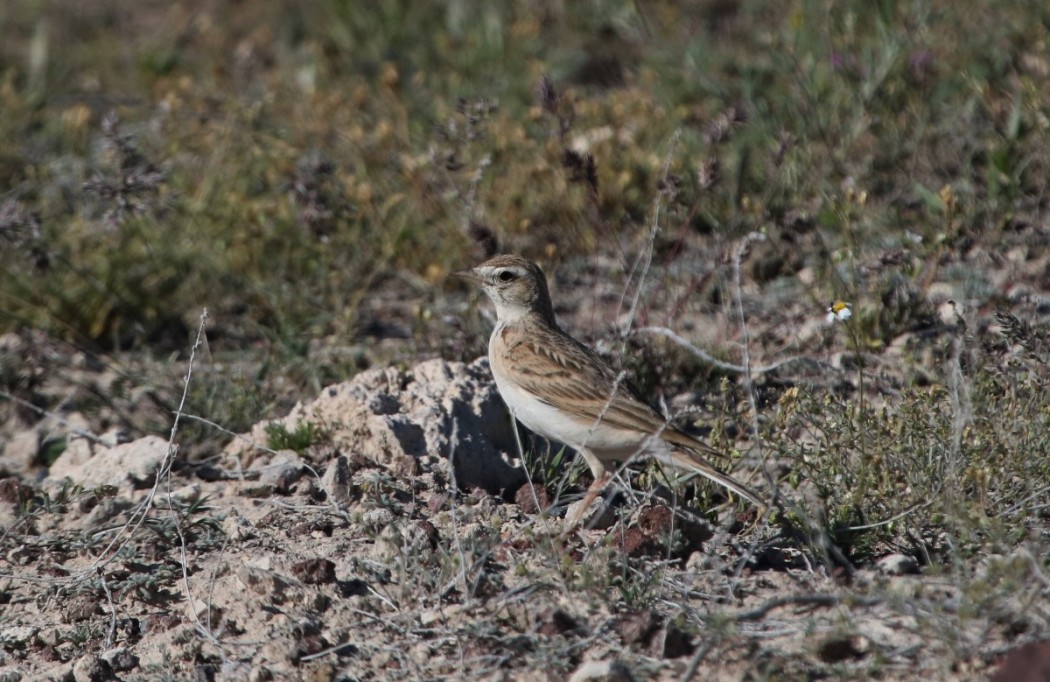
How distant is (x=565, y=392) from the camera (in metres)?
5.40

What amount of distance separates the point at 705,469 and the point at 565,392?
2.55 feet

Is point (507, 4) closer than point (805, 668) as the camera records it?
No

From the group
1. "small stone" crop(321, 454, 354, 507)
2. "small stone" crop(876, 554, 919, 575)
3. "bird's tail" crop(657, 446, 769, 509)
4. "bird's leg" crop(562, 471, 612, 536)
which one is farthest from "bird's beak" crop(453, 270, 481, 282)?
"small stone" crop(876, 554, 919, 575)

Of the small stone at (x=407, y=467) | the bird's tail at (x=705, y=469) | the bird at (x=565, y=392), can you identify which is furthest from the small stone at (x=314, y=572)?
the bird's tail at (x=705, y=469)

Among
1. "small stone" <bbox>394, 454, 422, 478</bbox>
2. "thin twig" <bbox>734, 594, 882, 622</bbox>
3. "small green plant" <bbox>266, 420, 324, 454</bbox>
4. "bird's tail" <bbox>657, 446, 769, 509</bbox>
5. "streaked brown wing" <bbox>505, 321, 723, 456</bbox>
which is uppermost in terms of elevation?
"thin twig" <bbox>734, 594, 882, 622</bbox>

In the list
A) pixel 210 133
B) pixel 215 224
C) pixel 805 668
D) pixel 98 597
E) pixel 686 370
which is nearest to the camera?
pixel 805 668

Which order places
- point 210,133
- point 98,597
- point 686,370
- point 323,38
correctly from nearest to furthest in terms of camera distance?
point 98,597
point 686,370
point 210,133
point 323,38

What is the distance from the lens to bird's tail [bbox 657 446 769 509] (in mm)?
4758

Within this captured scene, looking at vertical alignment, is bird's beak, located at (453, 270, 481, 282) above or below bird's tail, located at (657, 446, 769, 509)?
above

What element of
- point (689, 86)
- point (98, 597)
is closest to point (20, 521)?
point (98, 597)

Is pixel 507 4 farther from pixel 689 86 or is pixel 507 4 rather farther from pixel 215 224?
pixel 215 224

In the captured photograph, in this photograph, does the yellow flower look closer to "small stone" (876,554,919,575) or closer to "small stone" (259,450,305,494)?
"small stone" (876,554,919,575)

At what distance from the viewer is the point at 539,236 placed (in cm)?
755

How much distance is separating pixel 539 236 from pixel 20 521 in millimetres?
3468
